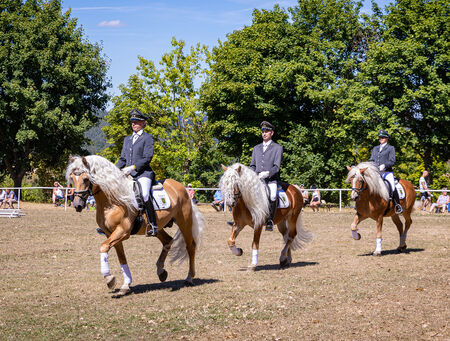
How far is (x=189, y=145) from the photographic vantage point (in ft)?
198

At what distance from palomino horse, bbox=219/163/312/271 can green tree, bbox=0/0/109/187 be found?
124ft

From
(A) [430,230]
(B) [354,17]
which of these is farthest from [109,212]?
(B) [354,17]

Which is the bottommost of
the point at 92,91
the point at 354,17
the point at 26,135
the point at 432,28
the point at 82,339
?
the point at 82,339

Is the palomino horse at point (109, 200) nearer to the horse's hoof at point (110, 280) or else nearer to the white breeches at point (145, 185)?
the horse's hoof at point (110, 280)

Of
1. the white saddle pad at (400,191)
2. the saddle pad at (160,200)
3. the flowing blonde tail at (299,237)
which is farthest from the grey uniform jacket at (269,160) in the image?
the white saddle pad at (400,191)

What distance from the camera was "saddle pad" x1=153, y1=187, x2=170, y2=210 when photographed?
34.3ft

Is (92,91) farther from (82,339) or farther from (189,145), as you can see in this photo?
(82,339)

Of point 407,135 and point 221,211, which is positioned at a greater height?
point 407,135

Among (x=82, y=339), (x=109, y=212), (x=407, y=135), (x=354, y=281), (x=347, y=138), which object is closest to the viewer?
(x=82, y=339)

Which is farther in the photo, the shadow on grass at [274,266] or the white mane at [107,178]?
the shadow on grass at [274,266]

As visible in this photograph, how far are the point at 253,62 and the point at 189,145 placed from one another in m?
15.7

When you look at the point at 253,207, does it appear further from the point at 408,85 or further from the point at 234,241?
the point at 408,85

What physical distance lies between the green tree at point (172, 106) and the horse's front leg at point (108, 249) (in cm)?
4726

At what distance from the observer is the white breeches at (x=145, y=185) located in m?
10.2
